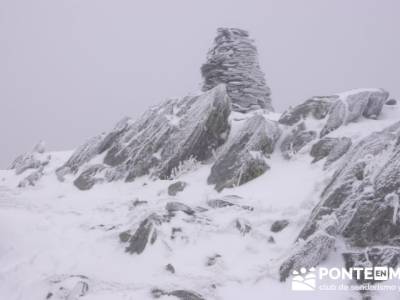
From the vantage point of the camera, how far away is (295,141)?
57.9 feet

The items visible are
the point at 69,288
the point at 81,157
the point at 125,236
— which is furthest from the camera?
the point at 81,157

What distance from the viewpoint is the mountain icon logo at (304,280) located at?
980 centimetres

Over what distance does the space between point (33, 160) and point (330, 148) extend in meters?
16.3

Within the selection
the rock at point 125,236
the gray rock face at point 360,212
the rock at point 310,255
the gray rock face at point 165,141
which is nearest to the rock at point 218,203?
the rock at point 125,236

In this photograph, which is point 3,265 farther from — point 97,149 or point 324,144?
point 324,144

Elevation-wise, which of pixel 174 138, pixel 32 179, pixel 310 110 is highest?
pixel 310 110

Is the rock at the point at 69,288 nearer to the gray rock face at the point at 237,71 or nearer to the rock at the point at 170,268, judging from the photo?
the rock at the point at 170,268

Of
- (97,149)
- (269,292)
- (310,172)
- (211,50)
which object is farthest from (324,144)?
(211,50)

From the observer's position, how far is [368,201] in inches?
410

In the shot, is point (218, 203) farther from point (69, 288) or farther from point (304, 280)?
point (69, 288)

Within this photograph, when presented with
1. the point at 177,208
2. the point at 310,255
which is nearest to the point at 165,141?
the point at 177,208

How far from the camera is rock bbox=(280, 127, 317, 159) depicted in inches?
679

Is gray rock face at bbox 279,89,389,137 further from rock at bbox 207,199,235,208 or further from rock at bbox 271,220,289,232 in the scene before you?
rock at bbox 271,220,289,232

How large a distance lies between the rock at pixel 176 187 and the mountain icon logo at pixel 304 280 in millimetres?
7065
